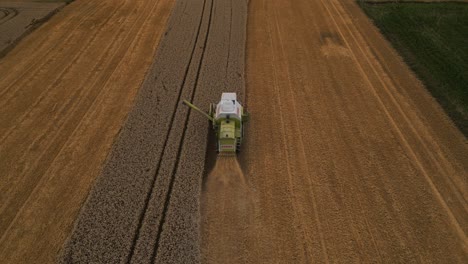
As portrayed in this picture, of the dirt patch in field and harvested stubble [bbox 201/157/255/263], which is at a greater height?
the dirt patch in field

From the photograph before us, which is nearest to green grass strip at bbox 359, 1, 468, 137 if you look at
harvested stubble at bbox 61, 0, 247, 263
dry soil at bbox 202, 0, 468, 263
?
dry soil at bbox 202, 0, 468, 263

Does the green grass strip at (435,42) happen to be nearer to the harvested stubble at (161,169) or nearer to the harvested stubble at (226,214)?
the harvested stubble at (161,169)

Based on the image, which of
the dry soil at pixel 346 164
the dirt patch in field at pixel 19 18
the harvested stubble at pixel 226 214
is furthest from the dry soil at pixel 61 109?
the dry soil at pixel 346 164

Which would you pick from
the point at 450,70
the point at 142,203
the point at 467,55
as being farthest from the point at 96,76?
the point at 467,55

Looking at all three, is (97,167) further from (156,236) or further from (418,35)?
(418,35)

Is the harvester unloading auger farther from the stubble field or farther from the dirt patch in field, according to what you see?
the dirt patch in field
